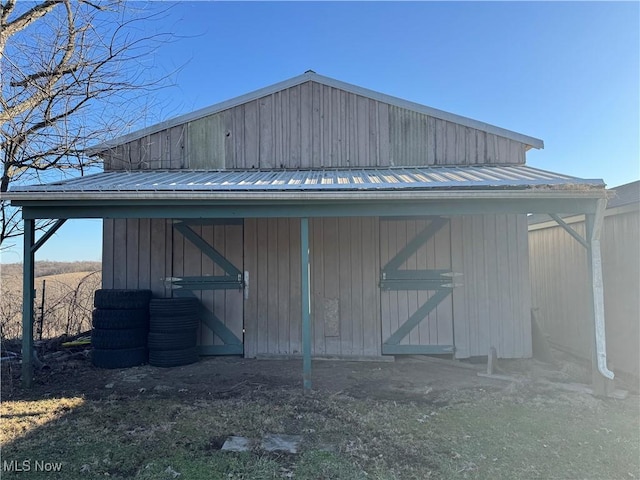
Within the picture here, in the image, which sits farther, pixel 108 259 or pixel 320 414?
pixel 108 259

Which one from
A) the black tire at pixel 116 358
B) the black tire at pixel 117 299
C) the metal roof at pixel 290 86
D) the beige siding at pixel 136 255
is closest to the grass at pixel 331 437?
the black tire at pixel 116 358

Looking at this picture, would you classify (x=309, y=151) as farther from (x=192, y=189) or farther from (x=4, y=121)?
(x=4, y=121)

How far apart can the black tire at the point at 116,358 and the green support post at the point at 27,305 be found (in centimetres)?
91

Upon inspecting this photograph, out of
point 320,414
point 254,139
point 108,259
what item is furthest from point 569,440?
point 108,259

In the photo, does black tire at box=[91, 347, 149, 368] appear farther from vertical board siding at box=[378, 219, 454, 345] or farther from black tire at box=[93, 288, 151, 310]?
vertical board siding at box=[378, 219, 454, 345]

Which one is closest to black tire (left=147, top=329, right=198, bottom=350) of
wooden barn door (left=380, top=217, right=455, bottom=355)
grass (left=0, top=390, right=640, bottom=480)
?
grass (left=0, top=390, right=640, bottom=480)

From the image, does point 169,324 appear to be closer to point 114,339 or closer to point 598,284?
point 114,339

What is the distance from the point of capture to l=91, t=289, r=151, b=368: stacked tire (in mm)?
5879

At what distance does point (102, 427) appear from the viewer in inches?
151

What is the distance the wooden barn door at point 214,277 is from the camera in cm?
656

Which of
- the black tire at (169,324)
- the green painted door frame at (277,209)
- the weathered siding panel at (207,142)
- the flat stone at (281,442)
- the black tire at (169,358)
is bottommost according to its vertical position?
the flat stone at (281,442)

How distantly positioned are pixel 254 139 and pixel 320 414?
15.0ft

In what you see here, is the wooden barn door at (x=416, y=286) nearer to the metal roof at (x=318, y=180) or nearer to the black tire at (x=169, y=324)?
the metal roof at (x=318, y=180)

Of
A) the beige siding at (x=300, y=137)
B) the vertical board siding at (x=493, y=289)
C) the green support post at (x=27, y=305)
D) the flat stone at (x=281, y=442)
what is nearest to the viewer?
the flat stone at (x=281, y=442)
